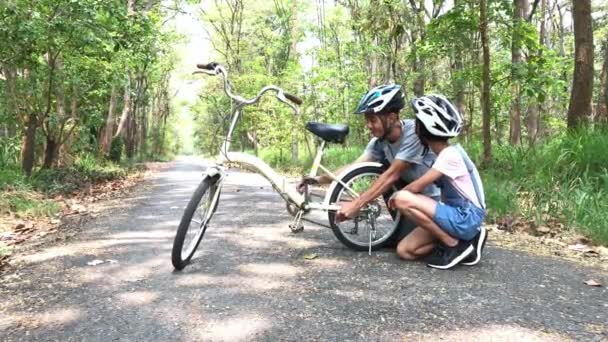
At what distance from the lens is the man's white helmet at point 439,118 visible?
3867 millimetres

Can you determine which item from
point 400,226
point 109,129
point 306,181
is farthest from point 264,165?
point 109,129

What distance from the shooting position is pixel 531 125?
14.3 meters

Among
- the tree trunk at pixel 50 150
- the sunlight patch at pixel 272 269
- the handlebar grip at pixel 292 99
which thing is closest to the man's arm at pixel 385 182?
the sunlight patch at pixel 272 269

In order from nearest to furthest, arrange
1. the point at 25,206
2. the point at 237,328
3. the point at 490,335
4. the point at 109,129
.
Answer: the point at 490,335
the point at 237,328
the point at 25,206
the point at 109,129

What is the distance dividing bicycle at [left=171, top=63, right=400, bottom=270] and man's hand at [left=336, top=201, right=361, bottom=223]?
116mm

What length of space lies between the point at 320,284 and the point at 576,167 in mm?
4374

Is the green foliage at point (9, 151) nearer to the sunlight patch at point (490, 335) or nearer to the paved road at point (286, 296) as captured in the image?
the paved road at point (286, 296)

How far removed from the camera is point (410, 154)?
410cm

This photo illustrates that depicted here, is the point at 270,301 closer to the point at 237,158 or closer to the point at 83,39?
the point at 237,158

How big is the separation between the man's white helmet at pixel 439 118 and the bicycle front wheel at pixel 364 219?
0.73 meters

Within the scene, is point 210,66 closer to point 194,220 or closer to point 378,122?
point 194,220

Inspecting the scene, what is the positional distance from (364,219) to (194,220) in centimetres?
148

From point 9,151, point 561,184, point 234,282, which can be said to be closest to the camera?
point 234,282

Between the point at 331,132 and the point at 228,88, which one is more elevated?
the point at 228,88
